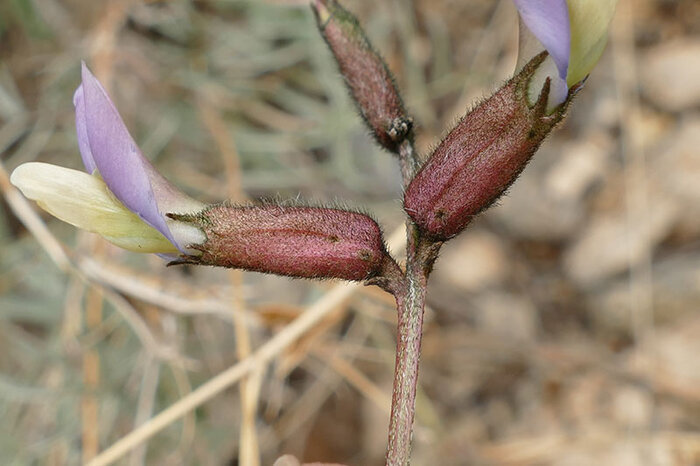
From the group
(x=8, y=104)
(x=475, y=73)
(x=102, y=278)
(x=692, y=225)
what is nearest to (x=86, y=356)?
(x=102, y=278)

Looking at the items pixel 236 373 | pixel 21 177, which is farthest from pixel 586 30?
pixel 236 373

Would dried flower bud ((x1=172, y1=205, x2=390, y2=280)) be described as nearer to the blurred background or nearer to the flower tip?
the flower tip

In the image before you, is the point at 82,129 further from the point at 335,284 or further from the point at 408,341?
the point at 335,284

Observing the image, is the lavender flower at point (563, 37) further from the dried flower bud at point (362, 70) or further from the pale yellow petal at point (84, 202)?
the pale yellow petal at point (84, 202)

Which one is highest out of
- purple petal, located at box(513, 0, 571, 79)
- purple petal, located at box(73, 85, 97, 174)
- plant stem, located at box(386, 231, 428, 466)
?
purple petal, located at box(513, 0, 571, 79)

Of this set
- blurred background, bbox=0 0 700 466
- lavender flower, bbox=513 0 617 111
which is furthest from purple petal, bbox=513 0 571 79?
blurred background, bbox=0 0 700 466

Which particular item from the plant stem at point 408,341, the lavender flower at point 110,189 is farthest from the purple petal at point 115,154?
the plant stem at point 408,341

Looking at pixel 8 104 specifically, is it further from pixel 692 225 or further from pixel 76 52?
pixel 692 225
